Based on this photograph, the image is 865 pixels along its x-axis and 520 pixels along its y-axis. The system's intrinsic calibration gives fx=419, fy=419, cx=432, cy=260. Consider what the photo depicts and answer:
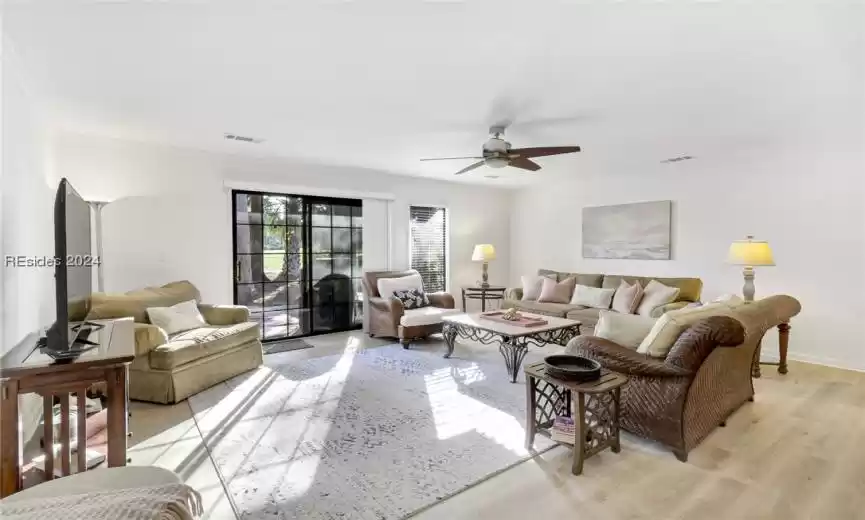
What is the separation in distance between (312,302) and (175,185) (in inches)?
81.4

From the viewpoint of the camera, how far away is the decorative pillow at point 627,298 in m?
Result: 4.91

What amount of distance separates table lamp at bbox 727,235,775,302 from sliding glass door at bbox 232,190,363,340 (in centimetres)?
435

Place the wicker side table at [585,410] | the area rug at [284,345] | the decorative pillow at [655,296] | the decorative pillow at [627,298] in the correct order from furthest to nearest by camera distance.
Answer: the decorative pillow at [627,298] < the area rug at [284,345] < the decorative pillow at [655,296] < the wicker side table at [585,410]

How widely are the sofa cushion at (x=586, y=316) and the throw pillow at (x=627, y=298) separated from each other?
275 millimetres

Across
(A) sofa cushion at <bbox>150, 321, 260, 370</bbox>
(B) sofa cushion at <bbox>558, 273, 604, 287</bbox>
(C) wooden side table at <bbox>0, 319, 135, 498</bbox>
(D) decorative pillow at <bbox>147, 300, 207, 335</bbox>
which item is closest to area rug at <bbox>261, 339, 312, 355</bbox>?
(A) sofa cushion at <bbox>150, 321, 260, 370</bbox>

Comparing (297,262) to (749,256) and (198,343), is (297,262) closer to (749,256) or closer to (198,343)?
(198,343)

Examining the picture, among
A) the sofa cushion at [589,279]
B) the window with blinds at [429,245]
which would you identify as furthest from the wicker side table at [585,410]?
the window with blinds at [429,245]

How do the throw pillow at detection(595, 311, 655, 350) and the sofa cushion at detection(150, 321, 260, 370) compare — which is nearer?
the throw pillow at detection(595, 311, 655, 350)

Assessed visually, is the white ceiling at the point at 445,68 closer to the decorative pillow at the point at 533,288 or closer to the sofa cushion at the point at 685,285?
the sofa cushion at the point at 685,285

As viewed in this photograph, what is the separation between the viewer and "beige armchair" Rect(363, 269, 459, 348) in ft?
16.0

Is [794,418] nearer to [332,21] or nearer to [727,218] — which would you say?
[727,218]

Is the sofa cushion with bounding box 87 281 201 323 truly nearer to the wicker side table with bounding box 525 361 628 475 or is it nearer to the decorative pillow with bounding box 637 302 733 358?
the wicker side table with bounding box 525 361 628 475

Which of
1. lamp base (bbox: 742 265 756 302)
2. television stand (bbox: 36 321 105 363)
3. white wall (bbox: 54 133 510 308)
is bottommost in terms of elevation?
television stand (bbox: 36 321 105 363)

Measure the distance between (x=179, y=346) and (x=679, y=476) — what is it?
11.2ft
